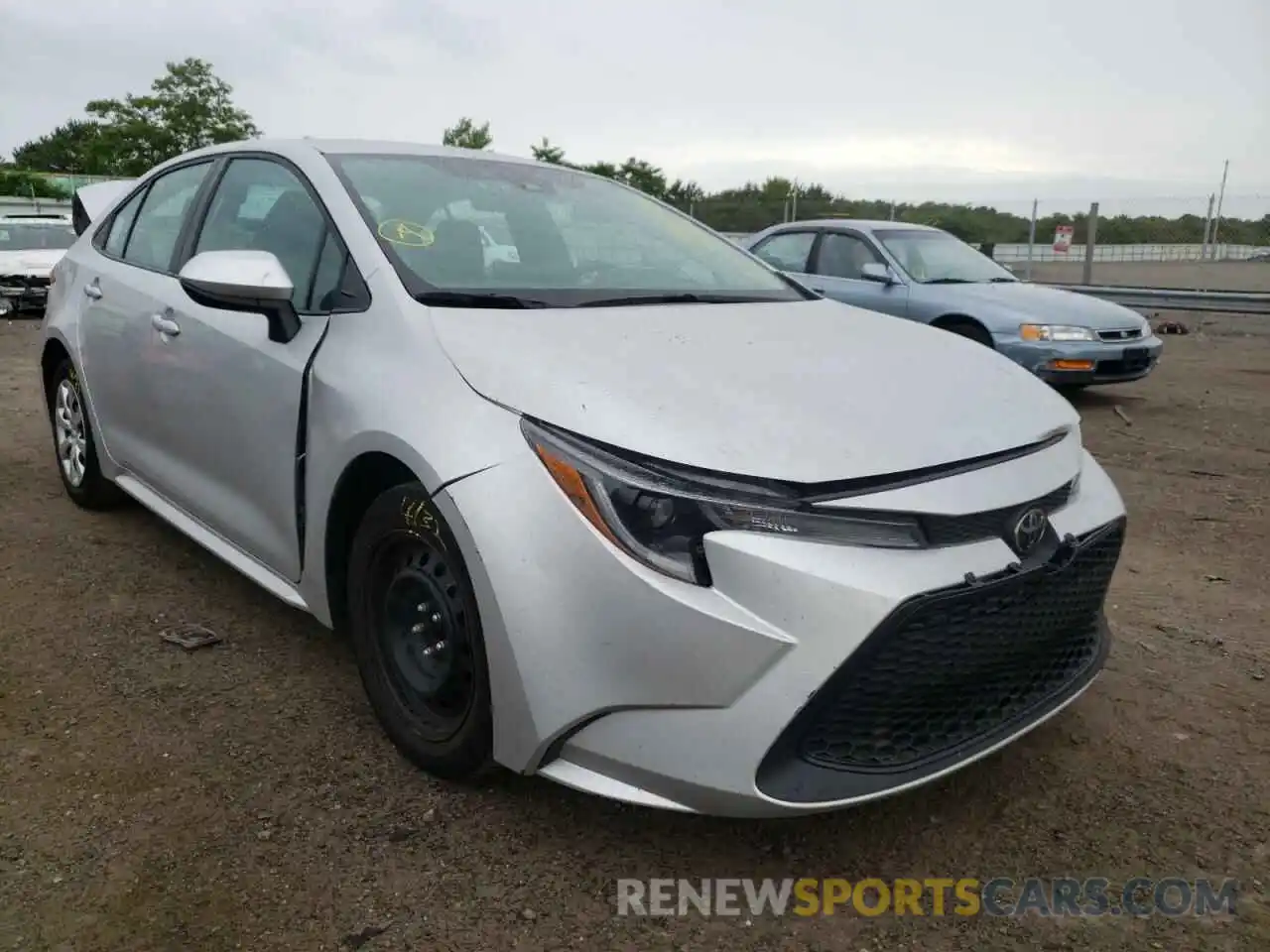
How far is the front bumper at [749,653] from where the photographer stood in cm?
187

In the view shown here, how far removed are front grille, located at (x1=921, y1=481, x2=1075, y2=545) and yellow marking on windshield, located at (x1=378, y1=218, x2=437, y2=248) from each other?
1530 mm

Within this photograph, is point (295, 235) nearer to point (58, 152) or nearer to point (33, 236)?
point (33, 236)

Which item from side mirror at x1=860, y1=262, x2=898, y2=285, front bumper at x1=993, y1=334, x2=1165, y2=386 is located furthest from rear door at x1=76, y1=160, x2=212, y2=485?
front bumper at x1=993, y1=334, x2=1165, y2=386

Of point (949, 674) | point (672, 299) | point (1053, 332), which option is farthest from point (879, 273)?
point (949, 674)

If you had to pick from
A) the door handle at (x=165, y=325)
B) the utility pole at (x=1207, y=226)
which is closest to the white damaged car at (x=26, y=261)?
the door handle at (x=165, y=325)

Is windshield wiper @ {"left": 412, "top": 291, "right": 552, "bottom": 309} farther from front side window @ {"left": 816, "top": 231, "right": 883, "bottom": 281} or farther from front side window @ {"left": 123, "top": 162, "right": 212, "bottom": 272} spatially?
front side window @ {"left": 816, "top": 231, "right": 883, "bottom": 281}

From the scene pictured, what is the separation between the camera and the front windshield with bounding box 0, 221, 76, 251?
1415 cm

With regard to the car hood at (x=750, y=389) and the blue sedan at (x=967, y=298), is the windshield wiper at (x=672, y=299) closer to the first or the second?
the car hood at (x=750, y=389)

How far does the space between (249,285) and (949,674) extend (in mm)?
1873

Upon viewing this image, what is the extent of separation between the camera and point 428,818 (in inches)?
92.7

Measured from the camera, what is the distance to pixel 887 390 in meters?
2.31

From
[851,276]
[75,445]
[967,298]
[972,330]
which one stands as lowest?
[75,445]

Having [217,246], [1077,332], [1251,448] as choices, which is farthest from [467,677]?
[1077,332]

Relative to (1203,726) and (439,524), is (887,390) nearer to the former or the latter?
(439,524)
